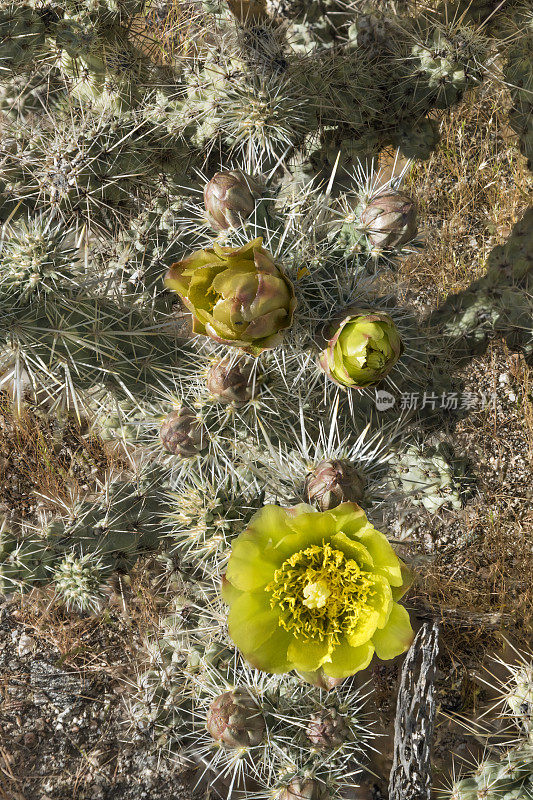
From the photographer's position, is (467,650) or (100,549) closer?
(100,549)

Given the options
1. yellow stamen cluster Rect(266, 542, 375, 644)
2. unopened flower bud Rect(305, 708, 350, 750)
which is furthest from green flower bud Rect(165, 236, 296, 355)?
unopened flower bud Rect(305, 708, 350, 750)

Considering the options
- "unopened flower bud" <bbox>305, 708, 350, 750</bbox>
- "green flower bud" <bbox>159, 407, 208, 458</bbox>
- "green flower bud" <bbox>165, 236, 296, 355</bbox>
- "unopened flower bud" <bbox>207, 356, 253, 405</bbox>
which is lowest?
"unopened flower bud" <bbox>305, 708, 350, 750</bbox>

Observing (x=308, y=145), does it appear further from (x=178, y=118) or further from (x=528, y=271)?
(x=528, y=271)

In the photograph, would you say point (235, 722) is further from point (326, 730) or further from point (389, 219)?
point (389, 219)

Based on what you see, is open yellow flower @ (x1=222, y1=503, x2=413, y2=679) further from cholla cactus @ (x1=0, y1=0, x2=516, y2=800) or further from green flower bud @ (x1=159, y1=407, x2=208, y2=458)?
green flower bud @ (x1=159, y1=407, x2=208, y2=458)

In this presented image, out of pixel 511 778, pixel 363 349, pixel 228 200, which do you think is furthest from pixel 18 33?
pixel 511 778

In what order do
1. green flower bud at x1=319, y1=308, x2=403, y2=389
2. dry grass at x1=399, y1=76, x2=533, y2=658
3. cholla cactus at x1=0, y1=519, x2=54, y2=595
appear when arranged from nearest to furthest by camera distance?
green flower bud at x1=319, y1=308, x2=403, y2=389 → cholla cactus at x1=0, y1=519, x2=54, y2=595 → dry grass at x1=399, y1=76, x2=533, y2=658

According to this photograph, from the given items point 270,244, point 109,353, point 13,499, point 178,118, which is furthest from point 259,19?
point 13,499
